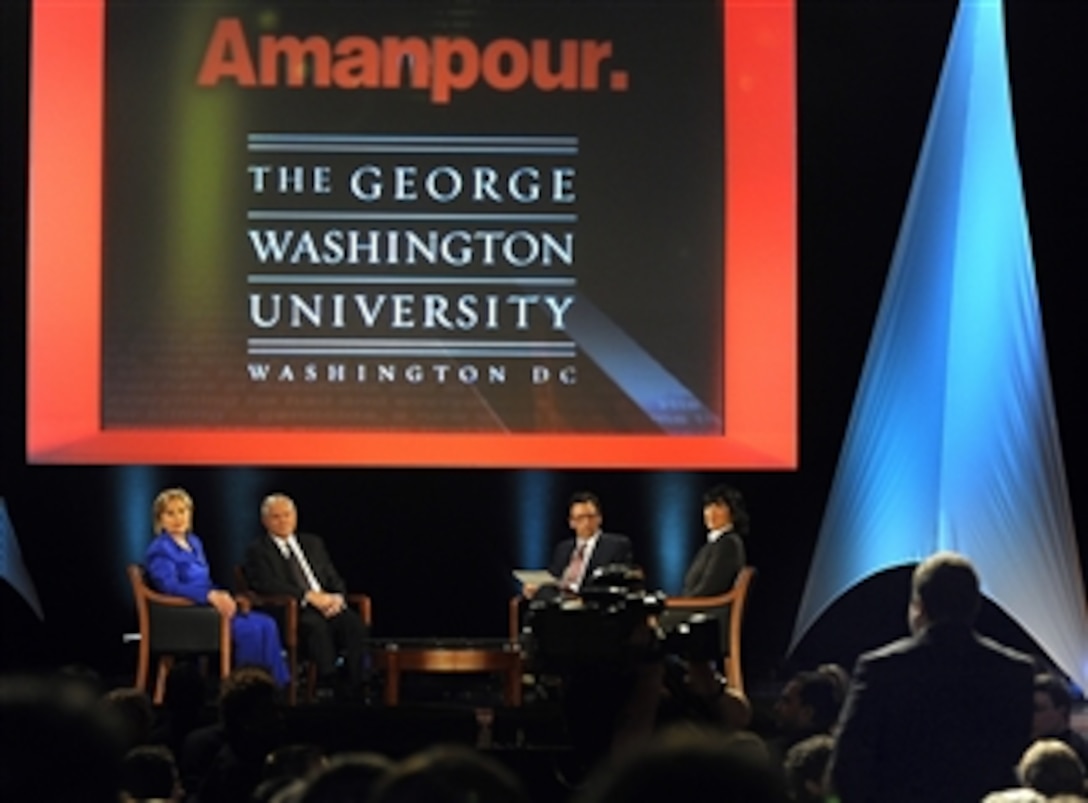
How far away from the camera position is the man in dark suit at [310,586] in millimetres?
6832

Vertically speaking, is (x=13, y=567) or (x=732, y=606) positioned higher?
(x=13, y=567)

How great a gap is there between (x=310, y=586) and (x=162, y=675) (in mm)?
647

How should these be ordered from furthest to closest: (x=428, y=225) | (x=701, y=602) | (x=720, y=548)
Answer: (x=428, y=225)
(x=720, y=548)
(x=701, y=602)

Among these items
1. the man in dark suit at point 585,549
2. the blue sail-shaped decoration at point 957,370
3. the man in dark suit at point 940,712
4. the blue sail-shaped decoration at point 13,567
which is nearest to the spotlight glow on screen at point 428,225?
the man in dark suit at point 585,549

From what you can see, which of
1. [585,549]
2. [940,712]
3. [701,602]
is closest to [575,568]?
[585,549]

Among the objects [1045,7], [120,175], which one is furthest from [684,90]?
[120,175]

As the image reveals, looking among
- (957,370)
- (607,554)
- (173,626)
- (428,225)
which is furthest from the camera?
(957,370)

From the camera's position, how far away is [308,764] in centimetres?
259

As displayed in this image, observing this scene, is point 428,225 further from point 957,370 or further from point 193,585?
point 957,370

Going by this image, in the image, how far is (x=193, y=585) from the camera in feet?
22.1

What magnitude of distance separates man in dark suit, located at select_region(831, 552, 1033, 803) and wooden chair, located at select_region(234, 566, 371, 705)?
3.79 metres

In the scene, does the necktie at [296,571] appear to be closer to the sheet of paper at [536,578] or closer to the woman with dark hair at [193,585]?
the woman with dark hair at [193,585]

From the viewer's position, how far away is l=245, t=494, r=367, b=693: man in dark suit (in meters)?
6.83

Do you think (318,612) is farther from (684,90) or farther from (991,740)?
(991,740)
